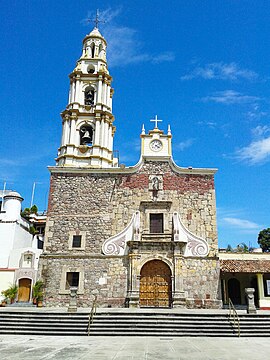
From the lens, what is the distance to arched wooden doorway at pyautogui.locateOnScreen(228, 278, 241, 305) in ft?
73.2

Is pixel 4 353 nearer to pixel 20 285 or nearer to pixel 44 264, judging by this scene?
pixel 44 264

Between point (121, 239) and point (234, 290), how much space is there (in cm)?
937

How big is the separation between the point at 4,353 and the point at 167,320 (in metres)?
6.65

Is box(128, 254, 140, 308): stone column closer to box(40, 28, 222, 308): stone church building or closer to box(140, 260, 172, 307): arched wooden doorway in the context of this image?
box(40, 28, 222, 308): stone church building

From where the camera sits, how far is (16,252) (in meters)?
22.7

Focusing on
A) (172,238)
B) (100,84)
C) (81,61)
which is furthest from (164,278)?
(81,61)

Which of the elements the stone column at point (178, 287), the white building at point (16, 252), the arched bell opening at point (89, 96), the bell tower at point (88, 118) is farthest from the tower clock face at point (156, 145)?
the white building at point (16, 252)

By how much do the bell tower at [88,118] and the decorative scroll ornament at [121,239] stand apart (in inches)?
197

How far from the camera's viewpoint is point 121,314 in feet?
43.5

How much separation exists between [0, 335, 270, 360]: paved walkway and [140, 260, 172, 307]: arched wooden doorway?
259 inches

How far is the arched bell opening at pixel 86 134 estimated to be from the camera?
2309cm

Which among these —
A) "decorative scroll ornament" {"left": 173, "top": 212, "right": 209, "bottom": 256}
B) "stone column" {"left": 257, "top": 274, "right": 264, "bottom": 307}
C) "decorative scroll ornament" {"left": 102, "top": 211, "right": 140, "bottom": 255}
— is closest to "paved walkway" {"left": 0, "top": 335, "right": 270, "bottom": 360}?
"decorative scroll ornament" {"left": 173, "top": 212, "right": 209, "bottom": 256}

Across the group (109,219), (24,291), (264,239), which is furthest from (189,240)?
(264,239)

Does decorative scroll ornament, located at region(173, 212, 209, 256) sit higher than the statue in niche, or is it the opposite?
the statue in niche
